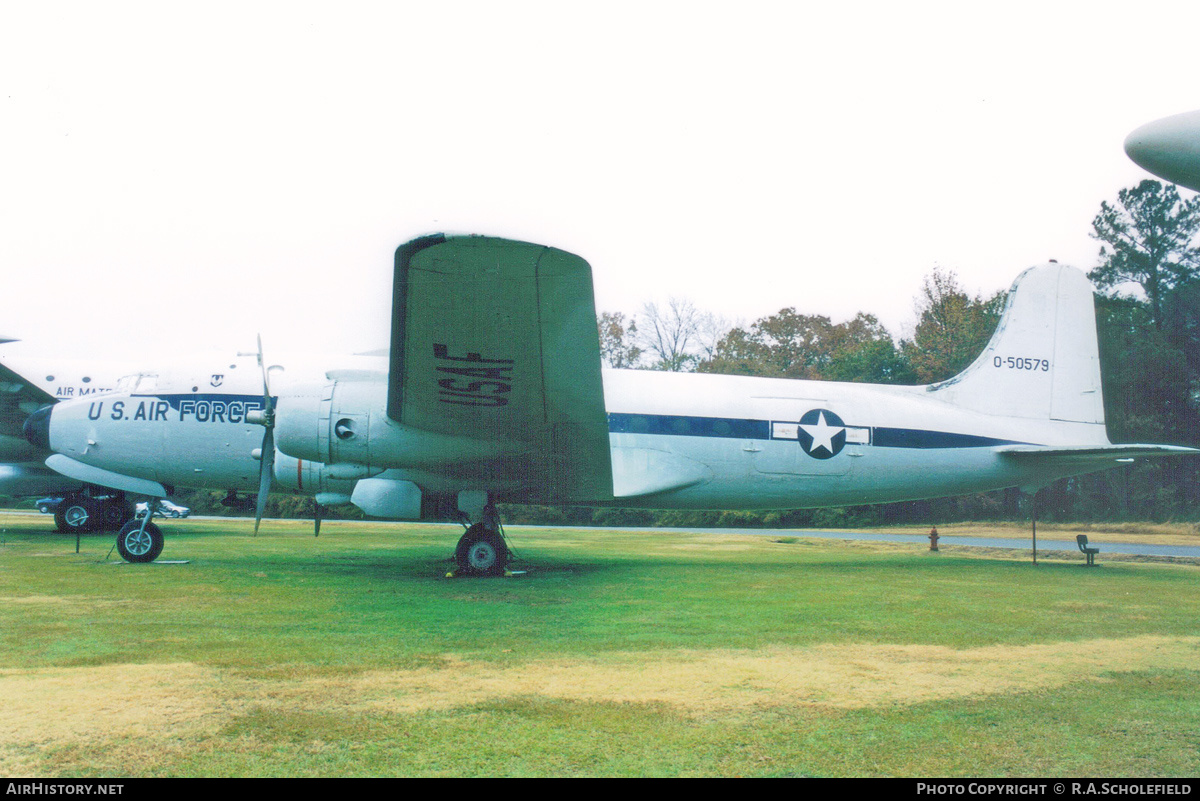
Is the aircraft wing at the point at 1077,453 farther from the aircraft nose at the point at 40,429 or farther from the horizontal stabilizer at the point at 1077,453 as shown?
the aircraft nose at the point at 40,429

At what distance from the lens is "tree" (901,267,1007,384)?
2997cm

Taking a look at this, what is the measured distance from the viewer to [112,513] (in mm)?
16969

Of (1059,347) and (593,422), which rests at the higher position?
(1059,347)

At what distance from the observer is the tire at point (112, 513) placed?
1688cm

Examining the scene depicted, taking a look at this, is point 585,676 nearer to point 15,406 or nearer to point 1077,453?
point 1077,453

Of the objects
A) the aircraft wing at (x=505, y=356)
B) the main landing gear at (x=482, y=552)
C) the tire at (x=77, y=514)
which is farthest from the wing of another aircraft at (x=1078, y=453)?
the tire at (x=77, y=514)

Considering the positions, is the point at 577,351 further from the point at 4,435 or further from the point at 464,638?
the point at 4,435

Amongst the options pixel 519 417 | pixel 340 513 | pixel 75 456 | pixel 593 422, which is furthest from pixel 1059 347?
pixel 340 513

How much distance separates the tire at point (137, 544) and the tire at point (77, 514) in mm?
7091

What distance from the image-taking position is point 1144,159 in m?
2.79

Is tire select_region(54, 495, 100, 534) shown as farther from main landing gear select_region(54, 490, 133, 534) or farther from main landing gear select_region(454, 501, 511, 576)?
main landing gear select_region(454, 501, 511, 576)

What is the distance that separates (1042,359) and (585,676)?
1151 cm

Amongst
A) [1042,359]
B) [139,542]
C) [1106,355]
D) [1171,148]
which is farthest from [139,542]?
[1106,355]
